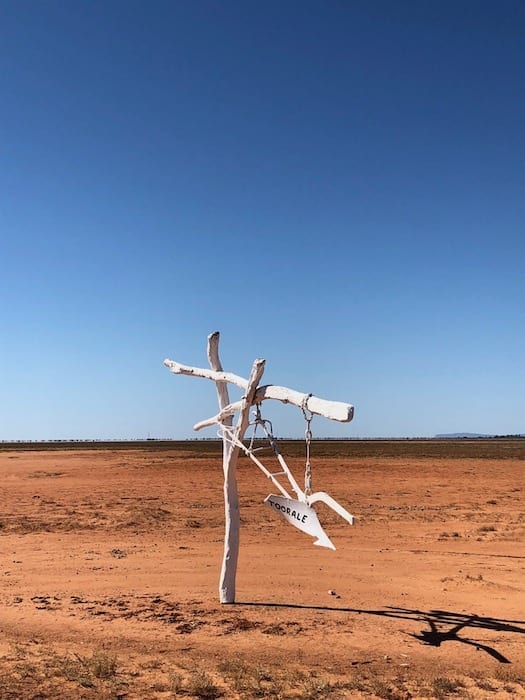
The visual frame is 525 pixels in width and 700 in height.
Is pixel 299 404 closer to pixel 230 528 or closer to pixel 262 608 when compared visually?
pixel 230 528

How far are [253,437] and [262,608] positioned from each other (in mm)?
2818

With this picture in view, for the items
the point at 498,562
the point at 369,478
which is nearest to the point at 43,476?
the point at 369,478

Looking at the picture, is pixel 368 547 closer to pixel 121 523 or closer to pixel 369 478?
pixel 121 523

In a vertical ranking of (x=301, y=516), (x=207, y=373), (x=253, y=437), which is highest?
(x=207, y=373)

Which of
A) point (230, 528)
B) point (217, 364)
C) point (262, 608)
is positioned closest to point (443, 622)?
point (262, 608)

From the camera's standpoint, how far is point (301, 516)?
→ 7.28 m

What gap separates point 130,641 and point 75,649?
2.19ft

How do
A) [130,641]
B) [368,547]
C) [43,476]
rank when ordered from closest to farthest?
[130,641]
[368,547]
[43,476]

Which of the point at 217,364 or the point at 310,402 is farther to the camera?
the point at 217,364

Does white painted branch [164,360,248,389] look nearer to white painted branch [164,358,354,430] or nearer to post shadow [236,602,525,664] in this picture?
white painted branch [164,358,354,430]

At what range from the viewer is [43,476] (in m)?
35.0

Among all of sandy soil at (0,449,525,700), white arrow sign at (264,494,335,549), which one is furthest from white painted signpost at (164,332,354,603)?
sandy soil at (0,449,525,700)

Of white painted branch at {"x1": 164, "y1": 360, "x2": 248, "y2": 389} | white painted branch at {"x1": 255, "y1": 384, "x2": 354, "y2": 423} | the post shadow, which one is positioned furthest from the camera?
white painted branch at {"x1": 164, "y1": 360, "x2": 248, "y2": 389}

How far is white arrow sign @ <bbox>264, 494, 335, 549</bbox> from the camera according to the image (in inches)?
275
